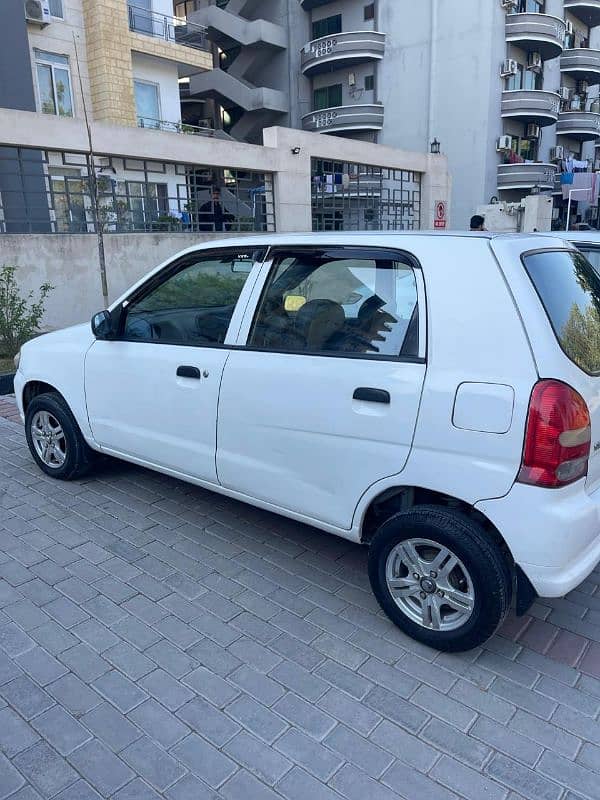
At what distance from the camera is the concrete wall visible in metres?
9.34

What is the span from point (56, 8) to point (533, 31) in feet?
73.4

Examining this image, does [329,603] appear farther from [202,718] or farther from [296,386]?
[296,386]

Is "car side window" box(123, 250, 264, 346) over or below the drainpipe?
below

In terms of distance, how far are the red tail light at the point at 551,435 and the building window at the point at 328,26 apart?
114 feet

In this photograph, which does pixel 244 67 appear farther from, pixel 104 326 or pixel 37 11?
pixel 104 326

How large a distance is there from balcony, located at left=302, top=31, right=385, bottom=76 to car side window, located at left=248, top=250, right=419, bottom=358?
104ft

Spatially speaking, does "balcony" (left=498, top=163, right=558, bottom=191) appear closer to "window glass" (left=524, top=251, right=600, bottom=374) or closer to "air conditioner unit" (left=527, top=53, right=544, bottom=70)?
"air conditioner unit" (left=527, top=53, right=544, bottom=70)

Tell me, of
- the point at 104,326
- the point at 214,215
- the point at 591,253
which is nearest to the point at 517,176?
the point at 214,215

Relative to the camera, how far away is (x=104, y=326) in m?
3.88

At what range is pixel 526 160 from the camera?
105 feet

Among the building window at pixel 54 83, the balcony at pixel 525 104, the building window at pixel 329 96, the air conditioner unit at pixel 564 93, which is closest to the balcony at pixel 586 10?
the air conditioner unit at pixel 564 93

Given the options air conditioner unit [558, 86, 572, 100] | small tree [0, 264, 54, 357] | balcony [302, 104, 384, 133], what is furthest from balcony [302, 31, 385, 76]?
small tree [0, 264, 54, 357]

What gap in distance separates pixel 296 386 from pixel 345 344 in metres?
0.31

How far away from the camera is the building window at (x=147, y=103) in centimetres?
1989
